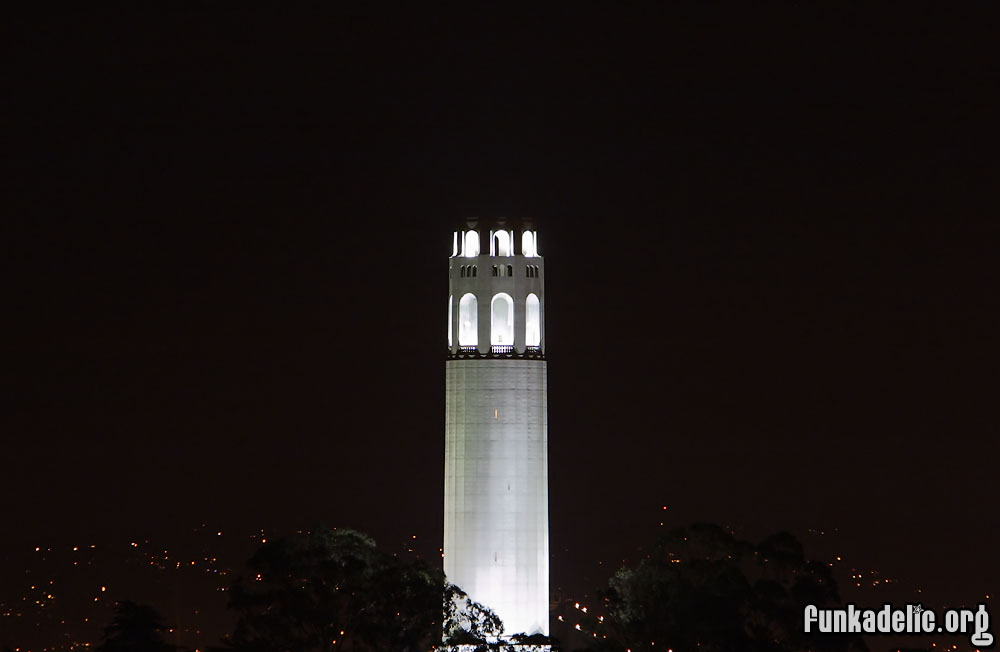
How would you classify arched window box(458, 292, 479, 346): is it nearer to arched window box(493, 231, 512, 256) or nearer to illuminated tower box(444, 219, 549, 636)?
illuminated tower box(444, 219, 549, 636)

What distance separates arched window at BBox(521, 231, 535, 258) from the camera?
86312 mm

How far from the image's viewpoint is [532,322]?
85.6 metres

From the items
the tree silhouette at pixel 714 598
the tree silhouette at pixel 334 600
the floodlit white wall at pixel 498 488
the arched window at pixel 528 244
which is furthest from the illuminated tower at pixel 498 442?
the tree silhouette at pixel 714 598

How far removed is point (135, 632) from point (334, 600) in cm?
989

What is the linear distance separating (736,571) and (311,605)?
16.3 metres

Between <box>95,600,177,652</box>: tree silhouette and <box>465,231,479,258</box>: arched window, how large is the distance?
24410 mm

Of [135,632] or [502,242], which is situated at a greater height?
[502,242]

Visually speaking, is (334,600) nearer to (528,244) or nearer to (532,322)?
(532,322)

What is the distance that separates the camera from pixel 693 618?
7325cm

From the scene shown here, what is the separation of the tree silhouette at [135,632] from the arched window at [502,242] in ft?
83.1

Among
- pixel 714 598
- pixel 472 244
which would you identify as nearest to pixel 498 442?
pixel 472 244

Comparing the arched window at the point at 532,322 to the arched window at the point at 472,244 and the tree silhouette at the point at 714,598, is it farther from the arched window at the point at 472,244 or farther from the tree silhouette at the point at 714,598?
the tree silhouette at the point at 714,598

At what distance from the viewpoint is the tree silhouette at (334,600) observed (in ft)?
246

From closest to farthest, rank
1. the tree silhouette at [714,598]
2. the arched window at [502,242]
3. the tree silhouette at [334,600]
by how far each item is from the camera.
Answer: the tree silhouette at [714,598], the tree silhouette at [334,600], the arched window at [502,242]
